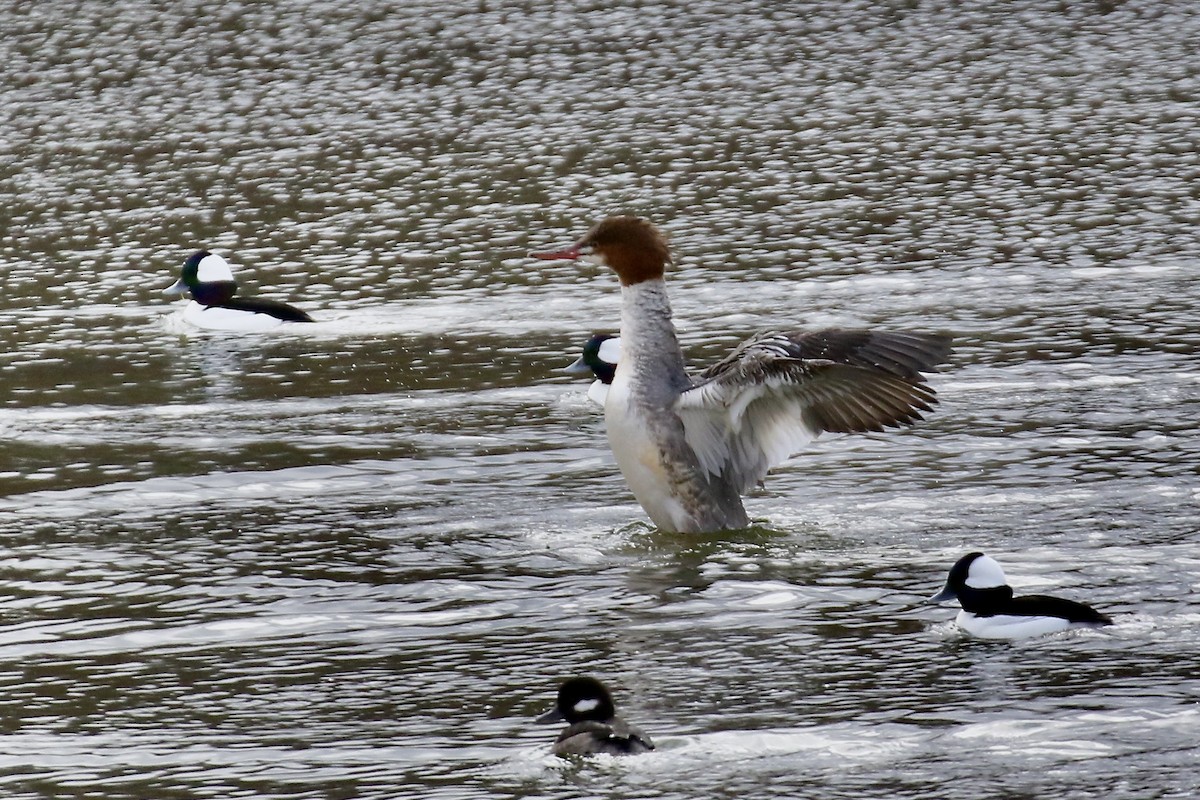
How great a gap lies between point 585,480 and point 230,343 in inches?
197

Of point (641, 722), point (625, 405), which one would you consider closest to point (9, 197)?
point (625, 405)

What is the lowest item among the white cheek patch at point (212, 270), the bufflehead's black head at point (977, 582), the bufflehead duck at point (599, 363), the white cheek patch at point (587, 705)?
the bufflehead's black head at point (977, 582)

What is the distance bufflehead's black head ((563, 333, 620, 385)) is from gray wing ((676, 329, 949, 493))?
9.01 ft

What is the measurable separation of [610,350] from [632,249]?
2.94m

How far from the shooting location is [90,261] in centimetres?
1723

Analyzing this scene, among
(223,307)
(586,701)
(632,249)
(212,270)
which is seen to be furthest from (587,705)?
(212,270)

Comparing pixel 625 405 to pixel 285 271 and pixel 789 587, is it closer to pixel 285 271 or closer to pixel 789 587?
pixel 789 587

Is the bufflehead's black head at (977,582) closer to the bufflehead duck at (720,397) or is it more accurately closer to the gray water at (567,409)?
the gray water at (567,409)

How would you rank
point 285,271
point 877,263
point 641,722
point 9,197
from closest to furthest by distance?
point 641,722, point 877,263, point 285,271, point 9,197

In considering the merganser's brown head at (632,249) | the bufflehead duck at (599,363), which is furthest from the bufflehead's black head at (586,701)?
the bufflehead duck at (599,363)

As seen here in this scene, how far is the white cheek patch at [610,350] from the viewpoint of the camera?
12492mm

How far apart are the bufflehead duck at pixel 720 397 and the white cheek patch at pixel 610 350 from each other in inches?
104

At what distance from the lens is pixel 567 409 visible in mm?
12391

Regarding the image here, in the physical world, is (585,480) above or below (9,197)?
below
